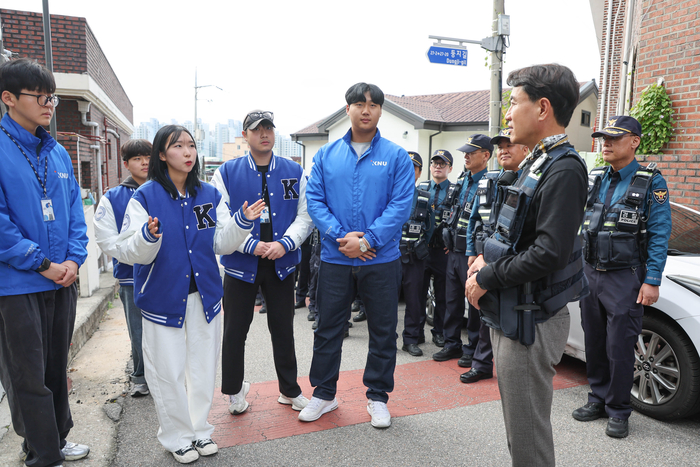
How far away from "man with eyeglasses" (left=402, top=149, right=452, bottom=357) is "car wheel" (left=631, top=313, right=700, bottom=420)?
7.02 ft

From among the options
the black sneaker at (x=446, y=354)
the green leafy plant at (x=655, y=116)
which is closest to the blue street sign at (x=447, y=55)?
the green leafy plant at (x=655, y=116)

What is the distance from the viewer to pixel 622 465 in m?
3.01

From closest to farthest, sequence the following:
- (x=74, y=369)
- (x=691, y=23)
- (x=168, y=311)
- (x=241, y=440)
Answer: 1. (x=168, y=311)
2. (x=241, y=440)
3. (x=74, y=369)
4. (x=691, y=23)

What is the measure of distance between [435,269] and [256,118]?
9.35 feet

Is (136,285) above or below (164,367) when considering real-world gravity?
above

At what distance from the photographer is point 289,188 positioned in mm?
3752

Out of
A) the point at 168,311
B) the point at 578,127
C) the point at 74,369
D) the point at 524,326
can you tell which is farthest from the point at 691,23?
the point at 578,127

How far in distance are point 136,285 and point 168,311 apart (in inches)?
11.2

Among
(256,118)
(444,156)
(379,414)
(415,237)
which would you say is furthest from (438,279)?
(256,118)

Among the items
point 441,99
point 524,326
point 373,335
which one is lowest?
point 373,335

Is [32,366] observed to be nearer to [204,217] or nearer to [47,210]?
[47,210]

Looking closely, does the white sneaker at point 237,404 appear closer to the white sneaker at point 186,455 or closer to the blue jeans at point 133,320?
the white sneaker at point 186,455

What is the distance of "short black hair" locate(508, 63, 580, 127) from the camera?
2.06 metres

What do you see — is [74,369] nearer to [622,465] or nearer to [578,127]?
[622,465]
